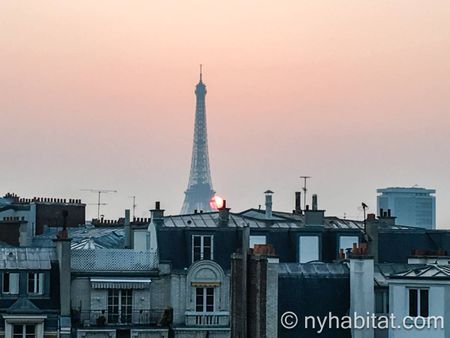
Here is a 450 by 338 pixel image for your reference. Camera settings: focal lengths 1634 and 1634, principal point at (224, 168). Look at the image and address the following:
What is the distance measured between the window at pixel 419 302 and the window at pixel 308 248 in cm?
2431

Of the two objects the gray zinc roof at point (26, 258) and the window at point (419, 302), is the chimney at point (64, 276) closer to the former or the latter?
the gray zinc roof at point (26, 258)

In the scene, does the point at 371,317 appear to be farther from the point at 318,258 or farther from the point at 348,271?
the point at 318,258

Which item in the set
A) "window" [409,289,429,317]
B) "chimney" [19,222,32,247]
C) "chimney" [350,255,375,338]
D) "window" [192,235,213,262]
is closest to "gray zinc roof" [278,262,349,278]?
"chimney" [350,255,375,338]

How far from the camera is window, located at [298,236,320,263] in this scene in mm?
74625

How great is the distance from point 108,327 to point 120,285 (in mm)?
2027

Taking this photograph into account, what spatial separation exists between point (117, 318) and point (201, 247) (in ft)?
16.4

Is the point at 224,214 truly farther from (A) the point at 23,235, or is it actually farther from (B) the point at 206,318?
(A) the point at 23,235

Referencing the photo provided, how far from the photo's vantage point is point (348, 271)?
5309cm

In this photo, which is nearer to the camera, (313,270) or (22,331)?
(313,270)

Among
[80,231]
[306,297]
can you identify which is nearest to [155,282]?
[306,297]

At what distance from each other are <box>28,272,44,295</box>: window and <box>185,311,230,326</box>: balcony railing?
6.66 meters

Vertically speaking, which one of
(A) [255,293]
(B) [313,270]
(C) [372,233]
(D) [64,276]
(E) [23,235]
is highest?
(E) [23,235]

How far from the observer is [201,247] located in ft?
243

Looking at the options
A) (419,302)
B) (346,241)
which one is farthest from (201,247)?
(419,302)
